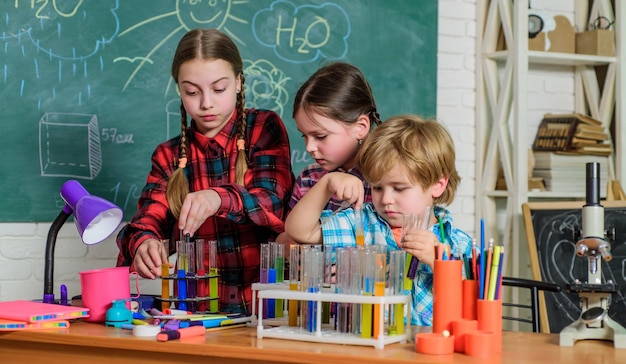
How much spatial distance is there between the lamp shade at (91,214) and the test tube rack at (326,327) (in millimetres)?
541

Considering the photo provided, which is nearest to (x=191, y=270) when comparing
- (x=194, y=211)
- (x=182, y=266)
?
(x=182, y=266)

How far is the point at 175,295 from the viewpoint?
7.13ft

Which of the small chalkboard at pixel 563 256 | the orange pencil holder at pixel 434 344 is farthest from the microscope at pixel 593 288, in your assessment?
the small chalkboard at pixel 563 256

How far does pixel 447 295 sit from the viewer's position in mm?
1757

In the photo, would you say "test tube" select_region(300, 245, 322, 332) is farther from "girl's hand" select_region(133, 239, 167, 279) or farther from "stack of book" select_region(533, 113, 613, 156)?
"stack of book" select_region(533, 113, 613, 156)

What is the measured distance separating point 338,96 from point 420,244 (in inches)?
29.3

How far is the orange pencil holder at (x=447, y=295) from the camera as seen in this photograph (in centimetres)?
175

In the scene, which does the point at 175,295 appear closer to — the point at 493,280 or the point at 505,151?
the point at 493,280

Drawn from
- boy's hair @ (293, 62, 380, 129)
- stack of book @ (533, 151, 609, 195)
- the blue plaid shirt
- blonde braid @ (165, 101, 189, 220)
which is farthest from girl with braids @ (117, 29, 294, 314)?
stack of book @ (533, 151, 609, 195)

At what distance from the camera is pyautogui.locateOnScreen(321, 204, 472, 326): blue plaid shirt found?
81.6 inches

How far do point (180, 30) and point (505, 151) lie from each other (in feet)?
5.57

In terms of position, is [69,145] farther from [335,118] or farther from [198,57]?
[335,118]

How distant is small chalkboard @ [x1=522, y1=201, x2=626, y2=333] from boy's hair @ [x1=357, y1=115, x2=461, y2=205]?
2115mm

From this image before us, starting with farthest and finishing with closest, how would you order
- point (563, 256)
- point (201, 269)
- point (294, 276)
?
point (563, 256)
point (201, 269)
point (294, 276)
